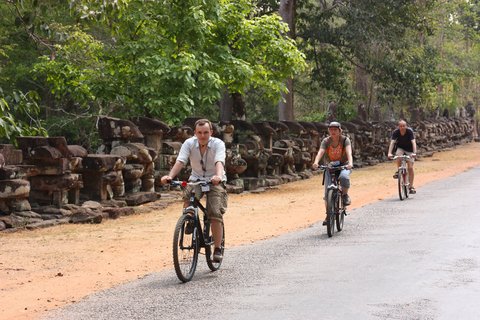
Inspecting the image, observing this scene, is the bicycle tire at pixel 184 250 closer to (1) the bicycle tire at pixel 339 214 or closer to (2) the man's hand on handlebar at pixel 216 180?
(2) the man's hand on handlebar at pixel 216 180

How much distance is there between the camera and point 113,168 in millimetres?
16047

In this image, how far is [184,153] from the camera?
955 cm

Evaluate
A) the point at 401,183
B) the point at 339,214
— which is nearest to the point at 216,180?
the point at 339,214

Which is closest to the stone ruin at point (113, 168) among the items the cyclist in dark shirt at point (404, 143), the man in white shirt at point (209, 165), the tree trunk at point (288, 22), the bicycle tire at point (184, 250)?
the cyclist in dark shirt at point (404, 143)

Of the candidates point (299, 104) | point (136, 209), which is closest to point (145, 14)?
point (136, 209)

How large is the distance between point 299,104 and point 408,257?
41.3 metres

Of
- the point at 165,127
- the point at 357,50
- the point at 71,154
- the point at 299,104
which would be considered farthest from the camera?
the point at 299,104

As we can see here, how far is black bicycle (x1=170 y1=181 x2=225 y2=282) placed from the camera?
8812 millimetres

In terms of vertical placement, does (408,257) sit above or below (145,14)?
below

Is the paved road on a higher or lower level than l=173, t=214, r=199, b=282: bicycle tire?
lower

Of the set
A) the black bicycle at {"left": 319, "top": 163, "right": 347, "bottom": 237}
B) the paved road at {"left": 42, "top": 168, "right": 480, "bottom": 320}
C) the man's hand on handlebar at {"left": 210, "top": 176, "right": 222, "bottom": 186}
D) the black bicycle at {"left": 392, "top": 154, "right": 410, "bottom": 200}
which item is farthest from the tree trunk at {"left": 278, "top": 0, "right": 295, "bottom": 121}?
the man's hand on handlebar at {"left": 210, "top": 176, "right": 222, "bottom": 186}

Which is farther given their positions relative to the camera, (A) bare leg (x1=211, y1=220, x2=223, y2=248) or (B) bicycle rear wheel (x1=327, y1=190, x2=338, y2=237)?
(B) bicycle rear wheel (x1=327, y1=190, x2=338, y2=237)

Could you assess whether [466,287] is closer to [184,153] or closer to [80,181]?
[184,153]

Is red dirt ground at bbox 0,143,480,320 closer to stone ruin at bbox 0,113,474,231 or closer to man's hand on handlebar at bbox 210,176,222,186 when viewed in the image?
stone ruin at bbox 0,113,474,231
